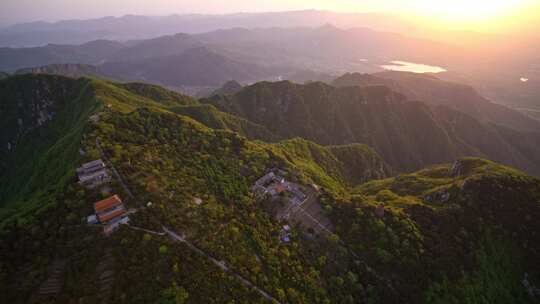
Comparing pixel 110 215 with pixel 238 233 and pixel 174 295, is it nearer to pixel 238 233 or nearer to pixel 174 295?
pixel 174 295

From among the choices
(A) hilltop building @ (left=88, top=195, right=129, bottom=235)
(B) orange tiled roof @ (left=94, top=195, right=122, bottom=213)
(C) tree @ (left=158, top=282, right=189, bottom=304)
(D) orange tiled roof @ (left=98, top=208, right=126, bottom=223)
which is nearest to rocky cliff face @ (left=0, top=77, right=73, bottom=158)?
(B) orange tiled roof @ (left=94, top=195, right=122, bottom=213)

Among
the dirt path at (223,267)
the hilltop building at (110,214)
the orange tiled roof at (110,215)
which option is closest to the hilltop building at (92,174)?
the hilltop building at (110,214)

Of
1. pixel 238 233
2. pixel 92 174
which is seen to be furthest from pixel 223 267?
pixel 92 174

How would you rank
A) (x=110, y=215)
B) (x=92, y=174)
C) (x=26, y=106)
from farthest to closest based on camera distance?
(x=26, y=106), (x=92, y=174), (x=110, y=215)

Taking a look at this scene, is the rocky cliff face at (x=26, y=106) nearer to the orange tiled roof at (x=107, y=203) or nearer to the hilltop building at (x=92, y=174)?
the hilltop building at (x=92, y=174)

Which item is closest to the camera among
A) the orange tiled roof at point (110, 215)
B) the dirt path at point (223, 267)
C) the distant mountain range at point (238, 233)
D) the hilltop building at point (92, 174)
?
the distant mountain range at point (238, 233)

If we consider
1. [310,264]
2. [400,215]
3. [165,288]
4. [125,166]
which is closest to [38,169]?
[125,166]

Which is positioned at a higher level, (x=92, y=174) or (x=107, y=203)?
(x=92, y=174)

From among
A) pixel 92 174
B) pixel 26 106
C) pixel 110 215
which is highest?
pixel 26 106
